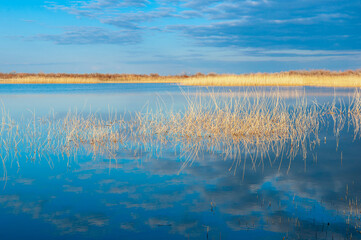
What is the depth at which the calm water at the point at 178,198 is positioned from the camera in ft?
8.20

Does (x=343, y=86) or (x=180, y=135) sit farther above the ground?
(x=343, y=86)

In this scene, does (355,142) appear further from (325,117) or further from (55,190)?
(55,190)

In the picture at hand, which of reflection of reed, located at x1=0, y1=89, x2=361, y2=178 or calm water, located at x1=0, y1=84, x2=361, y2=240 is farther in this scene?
reflection of reed, located at x1=0, y1=89, x2=361, y2=178

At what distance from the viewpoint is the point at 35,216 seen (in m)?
2.75

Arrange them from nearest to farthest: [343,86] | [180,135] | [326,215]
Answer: [326,215] → [180,135] → [343,86]

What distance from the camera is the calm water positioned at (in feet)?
8.20

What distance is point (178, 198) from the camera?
314 centimetres

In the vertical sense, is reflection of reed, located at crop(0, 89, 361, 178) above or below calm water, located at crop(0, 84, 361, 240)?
above

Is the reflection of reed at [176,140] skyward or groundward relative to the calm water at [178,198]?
skyward

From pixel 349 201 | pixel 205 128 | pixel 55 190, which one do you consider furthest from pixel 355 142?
pixel 55 190

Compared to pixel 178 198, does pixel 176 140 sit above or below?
above

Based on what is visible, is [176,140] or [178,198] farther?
[176,140]

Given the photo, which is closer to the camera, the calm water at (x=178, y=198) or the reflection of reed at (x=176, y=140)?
the calm water at (x=178, y=198)

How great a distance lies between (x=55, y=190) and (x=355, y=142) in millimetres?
5018
